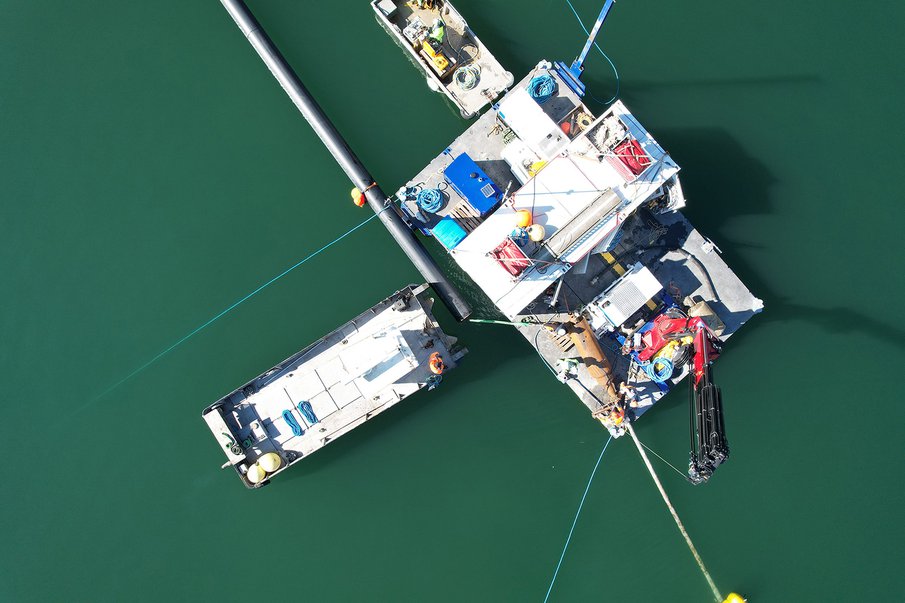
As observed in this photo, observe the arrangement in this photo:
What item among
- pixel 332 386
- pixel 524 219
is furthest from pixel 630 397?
pixel 332 386

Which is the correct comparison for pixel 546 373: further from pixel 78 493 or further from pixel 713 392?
pixel 78 493

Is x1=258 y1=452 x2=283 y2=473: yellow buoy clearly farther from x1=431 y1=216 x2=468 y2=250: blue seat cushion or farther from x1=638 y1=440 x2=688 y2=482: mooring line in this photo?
x1=638 y1=440 x2=688 y2=482: mooring line

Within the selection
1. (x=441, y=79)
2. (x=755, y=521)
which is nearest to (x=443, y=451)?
(x=755, y=521)

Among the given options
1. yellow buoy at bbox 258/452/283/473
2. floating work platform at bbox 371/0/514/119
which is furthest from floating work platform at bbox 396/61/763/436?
yellow buoy at bbox 258/452/283/473

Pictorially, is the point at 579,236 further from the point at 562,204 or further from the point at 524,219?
the point at 524,219

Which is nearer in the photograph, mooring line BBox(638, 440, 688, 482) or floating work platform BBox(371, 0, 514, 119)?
floating work platform BBox(371, 0, 514, 119)

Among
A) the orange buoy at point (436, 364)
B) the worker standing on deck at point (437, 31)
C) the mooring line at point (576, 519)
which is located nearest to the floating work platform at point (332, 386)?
the orange buoy at point (436, 364)
